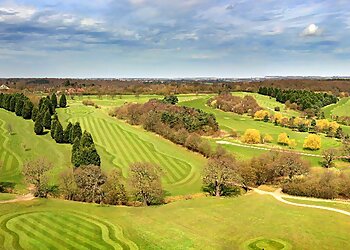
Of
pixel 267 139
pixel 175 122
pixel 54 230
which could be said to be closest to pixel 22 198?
pixel 54 230

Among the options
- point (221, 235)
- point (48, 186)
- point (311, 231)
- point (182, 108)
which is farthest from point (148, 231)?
point (182, 108)

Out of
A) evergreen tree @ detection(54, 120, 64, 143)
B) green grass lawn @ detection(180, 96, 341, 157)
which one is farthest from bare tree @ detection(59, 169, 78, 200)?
green grass lawn @ detection(180, 96, 341, 157)

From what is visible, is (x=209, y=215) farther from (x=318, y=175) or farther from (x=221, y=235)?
(x=318, y=175)

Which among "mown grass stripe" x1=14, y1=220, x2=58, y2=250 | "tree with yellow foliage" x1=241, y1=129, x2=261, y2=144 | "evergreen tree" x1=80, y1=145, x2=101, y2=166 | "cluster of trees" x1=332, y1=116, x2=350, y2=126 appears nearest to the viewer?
"mown grass stripe" x1=14, y1=220, x2=58, y2=250

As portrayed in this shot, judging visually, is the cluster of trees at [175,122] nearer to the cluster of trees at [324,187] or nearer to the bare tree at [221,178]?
the bare tree at [221,178]

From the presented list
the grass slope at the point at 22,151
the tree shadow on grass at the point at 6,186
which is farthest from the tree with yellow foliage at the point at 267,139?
the tree shadow on grass at the point at 6,186

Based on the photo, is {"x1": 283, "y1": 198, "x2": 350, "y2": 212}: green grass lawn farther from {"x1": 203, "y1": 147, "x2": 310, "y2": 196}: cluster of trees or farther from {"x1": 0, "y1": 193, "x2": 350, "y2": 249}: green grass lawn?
{"x1": 203, "y1": 147, "x2": 310, "y2": 196}: cluster of trees
